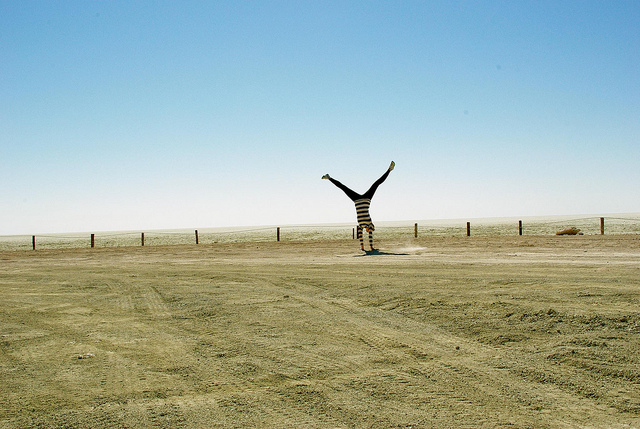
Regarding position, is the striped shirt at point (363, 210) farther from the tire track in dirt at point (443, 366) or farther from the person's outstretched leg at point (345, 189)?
the tire track in dirt at point (443, 366)

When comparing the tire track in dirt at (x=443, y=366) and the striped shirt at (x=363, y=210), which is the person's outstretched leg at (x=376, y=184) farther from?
the tire track in dirt at (x=443, y=366)

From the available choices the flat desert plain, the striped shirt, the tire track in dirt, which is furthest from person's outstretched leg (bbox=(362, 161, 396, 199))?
the tire track in dirt

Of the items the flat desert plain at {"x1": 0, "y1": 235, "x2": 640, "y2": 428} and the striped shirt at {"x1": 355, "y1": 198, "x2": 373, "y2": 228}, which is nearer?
the flat desert plain at {"x1": 0, "y1": 235, "x2": 640, "y2": 428}

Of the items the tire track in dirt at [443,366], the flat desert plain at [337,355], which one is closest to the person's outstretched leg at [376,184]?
the flat desert plain at [337,355]

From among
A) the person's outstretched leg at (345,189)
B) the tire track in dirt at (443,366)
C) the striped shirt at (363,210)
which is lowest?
the tire track in dirt at (443,366)

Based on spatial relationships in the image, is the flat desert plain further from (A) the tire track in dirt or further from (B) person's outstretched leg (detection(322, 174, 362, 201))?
(B) person's outstretched leg (detection(322, 174, 362, 201))

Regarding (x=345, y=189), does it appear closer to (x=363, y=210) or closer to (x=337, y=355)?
(x=363, y=210)

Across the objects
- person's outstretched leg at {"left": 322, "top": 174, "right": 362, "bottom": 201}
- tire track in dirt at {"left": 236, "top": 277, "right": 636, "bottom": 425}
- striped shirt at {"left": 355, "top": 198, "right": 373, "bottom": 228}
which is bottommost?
tire track in dirt at {"left": 236, "top": 277, "right": 636, "bottom": 425}

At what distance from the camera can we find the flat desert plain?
366cm

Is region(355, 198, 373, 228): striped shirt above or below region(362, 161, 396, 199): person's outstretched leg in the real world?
below

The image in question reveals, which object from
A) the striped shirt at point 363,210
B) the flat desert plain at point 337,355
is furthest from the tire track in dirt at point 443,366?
the striped shirt at point 363,210

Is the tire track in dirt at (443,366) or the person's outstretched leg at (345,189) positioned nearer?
the tire track in dirt at (443,366)

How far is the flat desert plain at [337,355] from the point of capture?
12.0 ft

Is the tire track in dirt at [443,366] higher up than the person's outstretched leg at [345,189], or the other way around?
the person's outstretched leg at [345,189]
